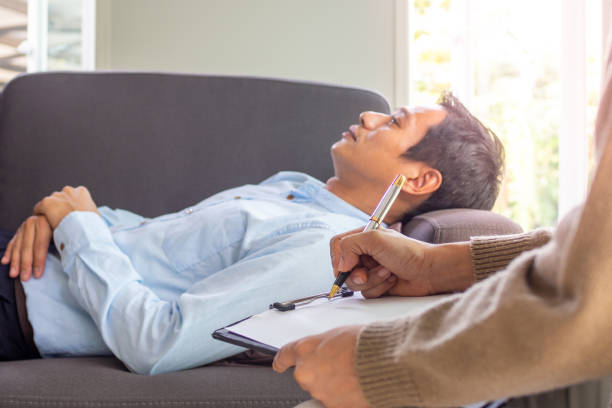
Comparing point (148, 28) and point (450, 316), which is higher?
point (148, 28)

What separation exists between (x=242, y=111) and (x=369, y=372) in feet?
4.30

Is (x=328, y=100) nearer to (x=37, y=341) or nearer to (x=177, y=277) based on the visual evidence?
(x=177, y=277)

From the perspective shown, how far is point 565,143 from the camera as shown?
94.5 inches

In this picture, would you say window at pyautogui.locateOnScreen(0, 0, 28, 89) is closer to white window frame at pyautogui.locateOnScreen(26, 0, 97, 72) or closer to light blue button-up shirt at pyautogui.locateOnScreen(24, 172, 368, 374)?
white window frame at pyautogui.locateOnScreen(26, 0, 97, 72)

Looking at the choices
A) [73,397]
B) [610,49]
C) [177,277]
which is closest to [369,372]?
[610,49]

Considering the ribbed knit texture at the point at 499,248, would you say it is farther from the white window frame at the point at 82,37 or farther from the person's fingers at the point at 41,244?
the white window frame at the point at 82,37

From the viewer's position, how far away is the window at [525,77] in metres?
2.34

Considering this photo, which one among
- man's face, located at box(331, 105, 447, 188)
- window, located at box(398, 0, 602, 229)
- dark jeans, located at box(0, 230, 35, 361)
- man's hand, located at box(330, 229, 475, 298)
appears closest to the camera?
man's hand, located at box(330, 229, 475, 298)

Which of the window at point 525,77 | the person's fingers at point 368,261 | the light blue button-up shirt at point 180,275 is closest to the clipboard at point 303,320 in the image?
the person's fingers at point 368,261

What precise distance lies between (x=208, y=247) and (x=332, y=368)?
2.52 ft

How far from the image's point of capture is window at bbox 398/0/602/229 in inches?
92.0

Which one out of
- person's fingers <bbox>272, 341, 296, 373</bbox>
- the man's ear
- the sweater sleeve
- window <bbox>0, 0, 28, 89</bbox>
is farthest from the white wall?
the sweater sleeve

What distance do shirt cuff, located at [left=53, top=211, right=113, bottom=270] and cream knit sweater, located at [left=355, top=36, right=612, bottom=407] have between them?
0.88 metres

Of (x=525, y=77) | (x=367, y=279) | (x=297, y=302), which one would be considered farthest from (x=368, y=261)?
(x=525, y=77)
